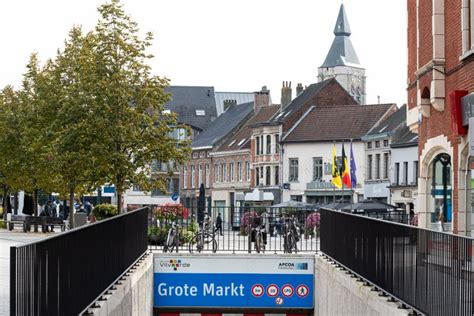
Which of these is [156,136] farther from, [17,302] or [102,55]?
[17,302]

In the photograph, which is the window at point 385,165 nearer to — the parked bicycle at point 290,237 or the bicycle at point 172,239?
the parked bicycle at point 290,237

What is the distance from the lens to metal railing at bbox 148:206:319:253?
32.7 metres

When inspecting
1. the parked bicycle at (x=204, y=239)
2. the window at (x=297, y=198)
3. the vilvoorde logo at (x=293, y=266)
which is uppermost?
the window at (x=297, y=198)

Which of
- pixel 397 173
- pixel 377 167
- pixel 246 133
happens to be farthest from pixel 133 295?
pixel 246 133

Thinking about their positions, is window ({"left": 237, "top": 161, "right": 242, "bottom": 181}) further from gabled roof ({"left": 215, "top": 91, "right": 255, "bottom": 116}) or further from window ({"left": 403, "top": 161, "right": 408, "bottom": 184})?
gabled roof ({"left": 215, "top": 91, "right": 255, "bottom": 116})

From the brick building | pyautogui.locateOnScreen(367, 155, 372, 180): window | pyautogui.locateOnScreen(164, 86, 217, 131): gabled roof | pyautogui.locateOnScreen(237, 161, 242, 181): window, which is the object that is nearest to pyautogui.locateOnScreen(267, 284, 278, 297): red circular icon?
the brick building

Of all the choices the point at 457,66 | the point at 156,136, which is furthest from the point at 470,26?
the point at 156,136

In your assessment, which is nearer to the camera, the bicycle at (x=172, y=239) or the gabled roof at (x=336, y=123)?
the bicycle at (x=172, y=239)

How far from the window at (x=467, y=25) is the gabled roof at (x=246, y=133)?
76748 mm

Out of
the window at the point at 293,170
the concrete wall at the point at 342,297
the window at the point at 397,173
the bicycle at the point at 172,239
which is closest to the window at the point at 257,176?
the window at the point at 293,170

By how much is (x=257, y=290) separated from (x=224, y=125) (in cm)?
8364

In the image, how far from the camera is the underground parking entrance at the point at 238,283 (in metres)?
29.5

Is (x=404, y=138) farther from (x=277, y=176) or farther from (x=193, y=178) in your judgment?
(x=193, y=178)

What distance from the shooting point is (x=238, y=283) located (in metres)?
30.0
